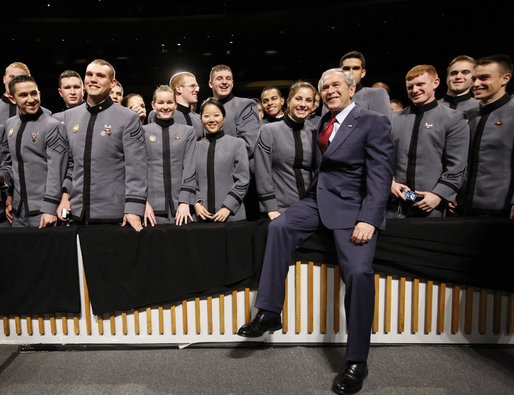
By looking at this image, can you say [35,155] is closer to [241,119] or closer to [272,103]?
[241,119]

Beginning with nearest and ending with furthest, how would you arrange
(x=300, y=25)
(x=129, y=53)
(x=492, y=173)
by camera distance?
(x=492, y=173)
(x=300, y=25)
(x=129, y=53)

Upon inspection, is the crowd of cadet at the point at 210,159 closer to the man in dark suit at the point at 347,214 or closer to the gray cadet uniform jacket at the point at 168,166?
the gray cadet uniform jacket at the point at 168,166

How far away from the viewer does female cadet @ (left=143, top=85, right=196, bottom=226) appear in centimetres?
248

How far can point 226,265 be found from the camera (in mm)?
2248

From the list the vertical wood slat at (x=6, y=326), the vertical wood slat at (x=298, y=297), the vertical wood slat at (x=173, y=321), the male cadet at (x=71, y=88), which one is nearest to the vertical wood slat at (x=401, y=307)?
the vertical wood slat at (x=298, y=297)

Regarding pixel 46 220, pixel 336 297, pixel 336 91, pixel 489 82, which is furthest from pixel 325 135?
pixel 46 220

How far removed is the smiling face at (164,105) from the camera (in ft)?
8.39

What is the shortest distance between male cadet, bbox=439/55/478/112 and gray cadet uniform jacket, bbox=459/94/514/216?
2.09 feet

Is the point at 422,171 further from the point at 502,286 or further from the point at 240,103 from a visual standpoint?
the point at 240,103

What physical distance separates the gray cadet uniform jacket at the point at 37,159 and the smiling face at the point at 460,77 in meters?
2.81

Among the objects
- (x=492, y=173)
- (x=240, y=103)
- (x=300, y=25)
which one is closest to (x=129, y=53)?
(x=300, y=25)

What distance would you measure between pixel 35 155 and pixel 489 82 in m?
2.79

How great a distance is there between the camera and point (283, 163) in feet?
8.05

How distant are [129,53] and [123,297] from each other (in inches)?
364
